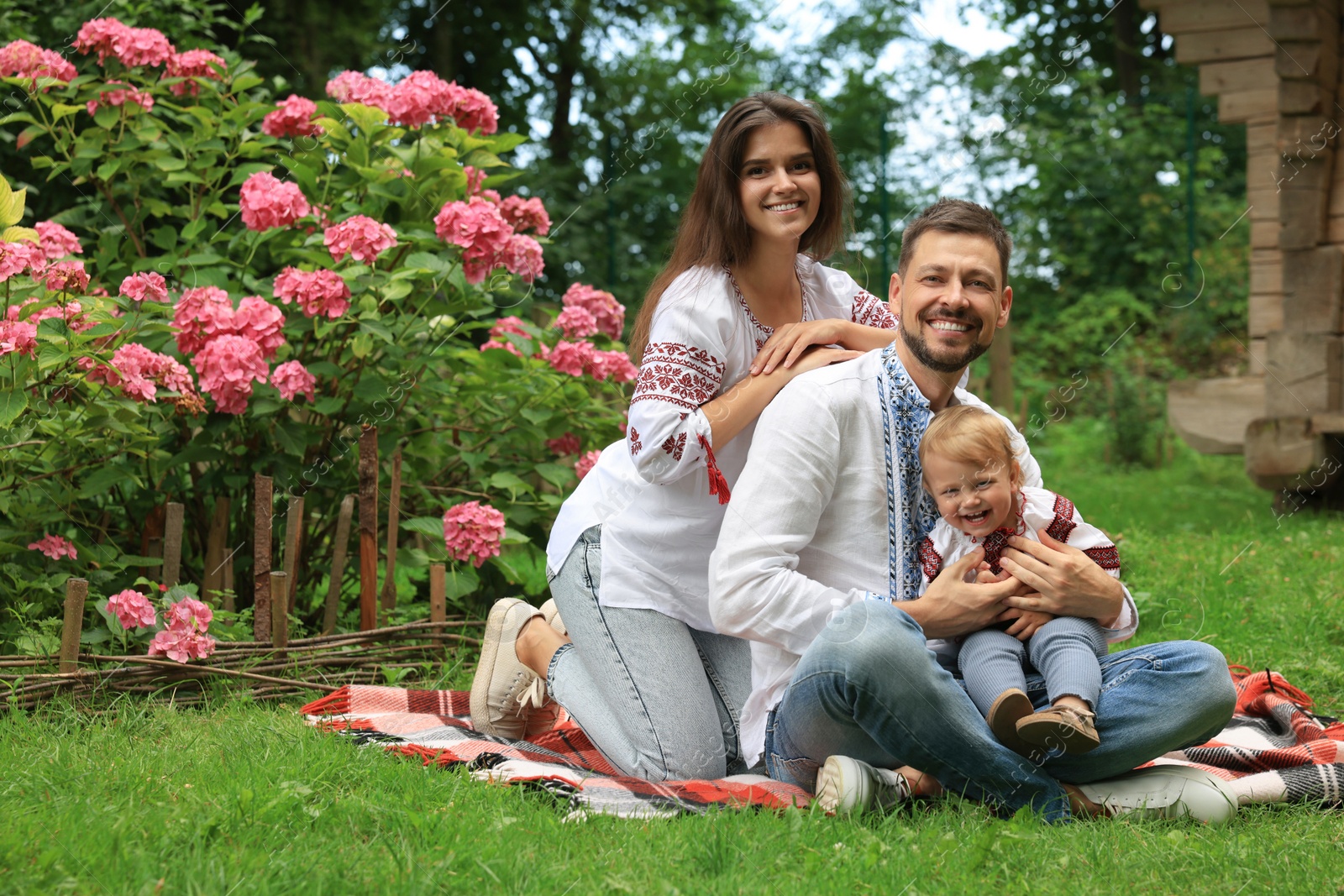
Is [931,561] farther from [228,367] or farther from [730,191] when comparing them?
[228,367]

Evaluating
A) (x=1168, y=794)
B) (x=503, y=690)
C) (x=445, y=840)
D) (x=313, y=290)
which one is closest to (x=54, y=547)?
(x=313, y=290)

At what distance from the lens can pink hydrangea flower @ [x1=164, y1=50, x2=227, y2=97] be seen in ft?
13.7

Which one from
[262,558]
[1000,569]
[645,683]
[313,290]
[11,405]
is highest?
[313,290]

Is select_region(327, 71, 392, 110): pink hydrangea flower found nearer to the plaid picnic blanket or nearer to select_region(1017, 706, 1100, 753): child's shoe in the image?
the plaid picnic blanket

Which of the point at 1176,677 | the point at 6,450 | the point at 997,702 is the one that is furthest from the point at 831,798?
the point at 6,450

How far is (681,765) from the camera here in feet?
9.61

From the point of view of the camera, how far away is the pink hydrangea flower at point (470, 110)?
168 inches

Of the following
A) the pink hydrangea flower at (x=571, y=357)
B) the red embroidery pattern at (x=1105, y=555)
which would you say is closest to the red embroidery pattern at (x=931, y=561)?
the red embroidery pattern at (x=1105, y=555)

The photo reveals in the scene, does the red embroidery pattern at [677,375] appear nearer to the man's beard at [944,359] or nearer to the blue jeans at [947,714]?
the man's beard at [944,359]

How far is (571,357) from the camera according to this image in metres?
4.30

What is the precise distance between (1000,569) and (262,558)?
2.25 m

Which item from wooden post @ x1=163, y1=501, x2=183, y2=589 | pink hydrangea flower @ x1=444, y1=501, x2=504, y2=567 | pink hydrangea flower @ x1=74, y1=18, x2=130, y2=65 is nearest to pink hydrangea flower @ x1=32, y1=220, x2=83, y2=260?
pink hydrangea flower @ x1=74, y1=18, x2=130, y2=65

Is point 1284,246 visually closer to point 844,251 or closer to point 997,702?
point 844,251

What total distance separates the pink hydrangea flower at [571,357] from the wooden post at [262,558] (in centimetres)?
112
